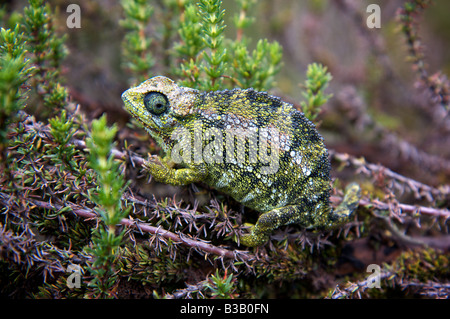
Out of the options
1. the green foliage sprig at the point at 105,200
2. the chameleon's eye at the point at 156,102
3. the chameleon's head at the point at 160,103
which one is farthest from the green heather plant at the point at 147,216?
the chameleon's eye at the point at 156,102

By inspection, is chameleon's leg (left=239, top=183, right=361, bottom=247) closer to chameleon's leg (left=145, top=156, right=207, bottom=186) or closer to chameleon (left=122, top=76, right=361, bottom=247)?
chameleon (left=122, top=76, right=361, bottom=247)

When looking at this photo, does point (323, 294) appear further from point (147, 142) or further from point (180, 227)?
point (147, 142)

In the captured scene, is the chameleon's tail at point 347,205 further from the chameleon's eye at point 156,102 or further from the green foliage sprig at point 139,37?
the green foliage sprig at point 139,37

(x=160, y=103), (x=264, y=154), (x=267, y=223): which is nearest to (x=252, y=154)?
(x=264, y=154)

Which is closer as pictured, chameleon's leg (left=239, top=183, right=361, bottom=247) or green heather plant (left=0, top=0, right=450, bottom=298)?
green heather plant (left=0, top=0, right=450, bottom=298)

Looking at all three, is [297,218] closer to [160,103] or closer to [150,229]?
[150,229]

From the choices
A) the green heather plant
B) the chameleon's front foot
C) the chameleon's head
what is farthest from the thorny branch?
the chameleon's head
